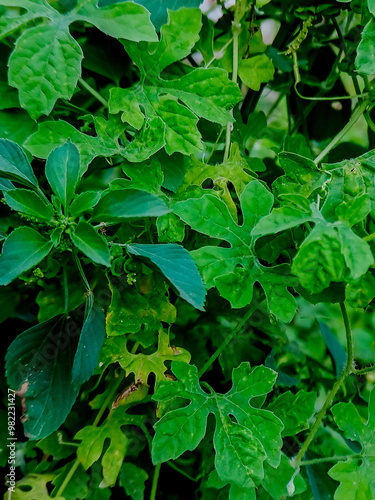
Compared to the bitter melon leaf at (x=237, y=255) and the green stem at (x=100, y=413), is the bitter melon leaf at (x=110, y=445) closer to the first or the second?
the green stem at (x=100, y=413)

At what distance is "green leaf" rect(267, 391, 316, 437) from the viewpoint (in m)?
0.81

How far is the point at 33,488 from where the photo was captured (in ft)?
2.80

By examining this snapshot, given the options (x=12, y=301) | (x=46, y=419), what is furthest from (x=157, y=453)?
(x=12, y=301)

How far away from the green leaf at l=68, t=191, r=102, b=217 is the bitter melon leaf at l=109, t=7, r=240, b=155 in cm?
14

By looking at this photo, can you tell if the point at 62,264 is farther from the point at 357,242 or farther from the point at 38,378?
the point at 357,242

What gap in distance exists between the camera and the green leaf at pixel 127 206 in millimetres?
586

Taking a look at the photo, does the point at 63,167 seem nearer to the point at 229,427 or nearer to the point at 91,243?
the point at 91,243

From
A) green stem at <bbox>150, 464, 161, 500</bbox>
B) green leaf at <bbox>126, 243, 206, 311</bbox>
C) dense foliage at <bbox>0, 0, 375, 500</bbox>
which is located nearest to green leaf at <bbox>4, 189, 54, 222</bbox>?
dense foliage at <bbox>0, 0, 375, 500</bbox>

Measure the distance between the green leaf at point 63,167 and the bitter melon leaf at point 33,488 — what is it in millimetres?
533

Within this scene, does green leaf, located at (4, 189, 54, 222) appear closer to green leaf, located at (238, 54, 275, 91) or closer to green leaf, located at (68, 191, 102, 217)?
green leaf, located at (68, 191, 102, 217)

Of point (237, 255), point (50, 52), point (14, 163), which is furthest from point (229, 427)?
point (50, 52)

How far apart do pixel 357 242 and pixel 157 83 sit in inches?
15.3

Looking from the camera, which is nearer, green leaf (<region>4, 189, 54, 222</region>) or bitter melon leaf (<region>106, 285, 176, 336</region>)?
green leaf (<region>4, 189, 54, 222</region>)

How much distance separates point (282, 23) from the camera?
983 mm
